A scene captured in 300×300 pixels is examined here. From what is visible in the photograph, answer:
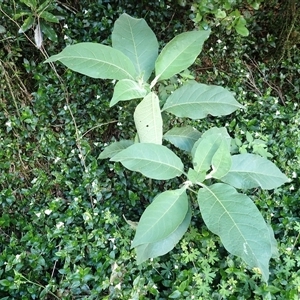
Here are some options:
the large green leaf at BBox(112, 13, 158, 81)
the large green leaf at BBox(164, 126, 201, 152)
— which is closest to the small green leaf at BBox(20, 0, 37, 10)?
the large green leaf at BBox(112, 13, 158, 81)

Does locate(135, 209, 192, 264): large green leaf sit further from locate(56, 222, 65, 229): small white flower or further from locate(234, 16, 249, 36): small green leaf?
locate(234, 16, 249, 36): small green leaf

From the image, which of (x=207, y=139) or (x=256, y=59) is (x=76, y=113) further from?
(x=256, y=59)

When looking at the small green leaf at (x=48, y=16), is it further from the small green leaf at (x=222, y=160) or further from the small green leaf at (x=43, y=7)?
the small green leaf at (x=222, y=160)

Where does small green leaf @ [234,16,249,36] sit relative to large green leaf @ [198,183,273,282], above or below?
above

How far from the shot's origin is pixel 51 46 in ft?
5.10

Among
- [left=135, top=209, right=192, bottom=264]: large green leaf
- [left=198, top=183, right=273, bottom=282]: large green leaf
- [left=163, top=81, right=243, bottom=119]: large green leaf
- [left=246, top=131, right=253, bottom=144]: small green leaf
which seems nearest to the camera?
[left=198, top=183, right=273, bottom=282]: large green leaf

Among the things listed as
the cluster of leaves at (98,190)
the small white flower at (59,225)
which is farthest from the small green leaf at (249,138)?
the small white flower at (59,225)

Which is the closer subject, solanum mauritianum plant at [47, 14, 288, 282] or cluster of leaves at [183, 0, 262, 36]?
solanum mauritianum plant at [47, 14, 288, 282]

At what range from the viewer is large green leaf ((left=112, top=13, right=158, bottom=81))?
1.18 m

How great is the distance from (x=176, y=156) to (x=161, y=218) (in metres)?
0.20

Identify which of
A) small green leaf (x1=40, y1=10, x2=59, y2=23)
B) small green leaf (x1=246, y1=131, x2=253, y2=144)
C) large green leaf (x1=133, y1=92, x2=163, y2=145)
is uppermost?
small green leaf (x1=40, y1=10, x2=59, y2=23)

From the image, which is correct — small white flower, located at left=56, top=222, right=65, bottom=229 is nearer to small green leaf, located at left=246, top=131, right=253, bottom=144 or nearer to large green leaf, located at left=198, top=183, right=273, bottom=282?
large green leaf, located at left=198, top=183, right=273, bottom=282

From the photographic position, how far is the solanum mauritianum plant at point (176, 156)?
915 mm

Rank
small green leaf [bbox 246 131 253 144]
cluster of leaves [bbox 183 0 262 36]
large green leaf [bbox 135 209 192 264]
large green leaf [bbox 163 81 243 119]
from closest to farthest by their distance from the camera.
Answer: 1. large green leaf [bbox 135 209 192 264]
2. large green leaf [bbox 163 81 243 119]
3. small green leaf [bbox 246 131 253 144]
4. cluster of leaves [bbox 183 0 262 36]
